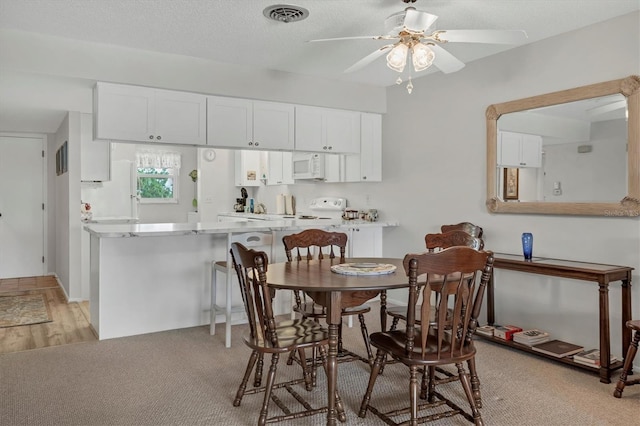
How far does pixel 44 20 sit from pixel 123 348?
2.33 metres

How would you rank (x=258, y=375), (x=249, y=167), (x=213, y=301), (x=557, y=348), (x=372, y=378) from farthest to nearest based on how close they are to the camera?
1. (x=249, y=167)
2. (x=213, y=301)
3. (x=557, y=348)
4. (x=258, y=375)
5. (x=372, y=378)

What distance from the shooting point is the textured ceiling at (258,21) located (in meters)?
2.97

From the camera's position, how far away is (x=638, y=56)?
10.2ft

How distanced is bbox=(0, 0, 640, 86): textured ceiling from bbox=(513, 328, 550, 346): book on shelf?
2.18 meters

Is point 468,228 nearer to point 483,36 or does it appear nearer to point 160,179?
point 483,36

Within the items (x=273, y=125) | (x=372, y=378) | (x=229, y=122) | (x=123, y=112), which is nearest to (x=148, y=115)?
(x=123, y=112)

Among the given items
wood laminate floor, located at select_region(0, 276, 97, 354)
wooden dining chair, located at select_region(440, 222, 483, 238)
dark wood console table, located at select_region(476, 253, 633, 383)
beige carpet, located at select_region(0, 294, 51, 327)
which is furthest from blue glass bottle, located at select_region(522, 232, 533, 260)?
beige carpet, located at select_region(0, 294, 51, 327)

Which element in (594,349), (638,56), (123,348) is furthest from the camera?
(123,348)

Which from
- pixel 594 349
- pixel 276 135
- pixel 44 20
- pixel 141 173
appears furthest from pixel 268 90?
pixel 141 173

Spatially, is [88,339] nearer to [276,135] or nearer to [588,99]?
[276,135]

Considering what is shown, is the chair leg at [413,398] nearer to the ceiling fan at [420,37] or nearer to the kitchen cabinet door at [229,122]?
the ceiling fan at [420,37]

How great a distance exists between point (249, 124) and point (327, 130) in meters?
0.88

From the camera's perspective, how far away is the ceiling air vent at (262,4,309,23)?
3004 mm

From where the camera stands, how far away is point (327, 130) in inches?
196
